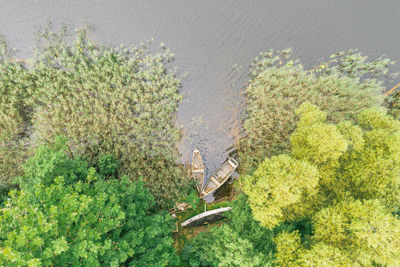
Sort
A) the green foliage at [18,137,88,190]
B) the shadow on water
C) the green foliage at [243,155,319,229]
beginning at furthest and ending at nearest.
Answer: the shadow on water → the green foliage at [18,137,88,190] → the green foliage at [243,155,319,229]

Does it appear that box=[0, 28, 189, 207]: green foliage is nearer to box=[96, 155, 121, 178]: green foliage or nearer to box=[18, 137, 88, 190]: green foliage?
box=[96, 155, 121, 178]: green foliage

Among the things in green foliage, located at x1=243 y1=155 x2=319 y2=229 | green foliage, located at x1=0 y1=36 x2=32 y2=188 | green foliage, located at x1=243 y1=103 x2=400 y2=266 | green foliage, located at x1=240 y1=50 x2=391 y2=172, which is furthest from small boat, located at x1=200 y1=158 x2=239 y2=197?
green foliage, located at x1=0 y1=36 x2=32 y2=188

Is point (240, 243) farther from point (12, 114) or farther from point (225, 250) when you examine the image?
point (12, 114)

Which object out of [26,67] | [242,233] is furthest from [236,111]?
[26,67]

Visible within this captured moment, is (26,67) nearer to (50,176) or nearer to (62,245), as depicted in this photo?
(50,176)

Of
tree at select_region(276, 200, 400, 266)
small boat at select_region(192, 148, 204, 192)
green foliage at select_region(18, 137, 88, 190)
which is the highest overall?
green foliage at select_region(18, 137, 88, 190)

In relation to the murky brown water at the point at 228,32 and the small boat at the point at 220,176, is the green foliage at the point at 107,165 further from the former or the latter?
the small boat at the point at 220,176

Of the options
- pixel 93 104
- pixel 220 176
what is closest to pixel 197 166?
pixel 220 176
